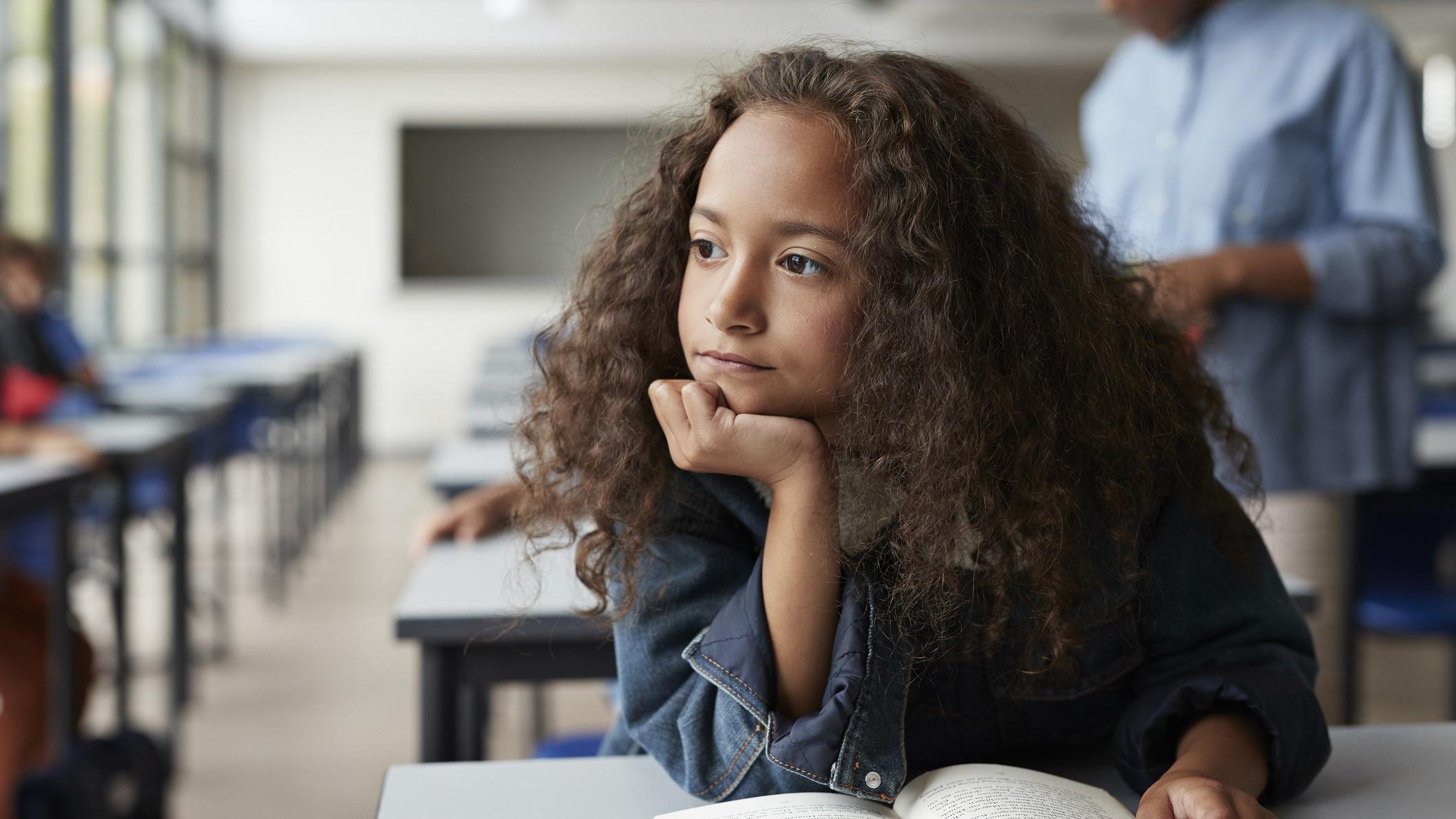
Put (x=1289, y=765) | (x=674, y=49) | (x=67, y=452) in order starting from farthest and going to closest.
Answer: (x=674, y=49)
(x=67, y=452)
(x=1289, y=765)

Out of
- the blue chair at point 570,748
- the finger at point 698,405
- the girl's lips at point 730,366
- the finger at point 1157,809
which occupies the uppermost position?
the girl's lips at point 730,366

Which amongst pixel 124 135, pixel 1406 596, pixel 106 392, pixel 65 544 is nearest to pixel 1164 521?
pixel 1406 596

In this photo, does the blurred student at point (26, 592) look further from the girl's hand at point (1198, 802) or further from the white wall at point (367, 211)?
the white wall at point (367, 211)

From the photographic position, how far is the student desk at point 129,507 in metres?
2.76

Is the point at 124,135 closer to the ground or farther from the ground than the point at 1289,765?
farther from the ground

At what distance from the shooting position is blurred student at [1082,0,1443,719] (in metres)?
1.43

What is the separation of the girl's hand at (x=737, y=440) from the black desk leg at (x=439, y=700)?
22.3 inches

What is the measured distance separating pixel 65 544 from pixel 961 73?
6.82 feet

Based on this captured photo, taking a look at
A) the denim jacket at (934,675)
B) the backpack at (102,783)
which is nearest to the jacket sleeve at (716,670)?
the denim jacket at (934,675)

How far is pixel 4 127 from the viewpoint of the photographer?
4.71 meters

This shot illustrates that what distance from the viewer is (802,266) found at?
2.42 ft

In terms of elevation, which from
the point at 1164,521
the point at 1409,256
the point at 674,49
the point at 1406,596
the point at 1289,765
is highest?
the point at 674,49

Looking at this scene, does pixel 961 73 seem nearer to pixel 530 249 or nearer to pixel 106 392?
pixel 106 392

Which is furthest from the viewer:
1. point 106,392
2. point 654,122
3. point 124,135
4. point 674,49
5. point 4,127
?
point 674,49
